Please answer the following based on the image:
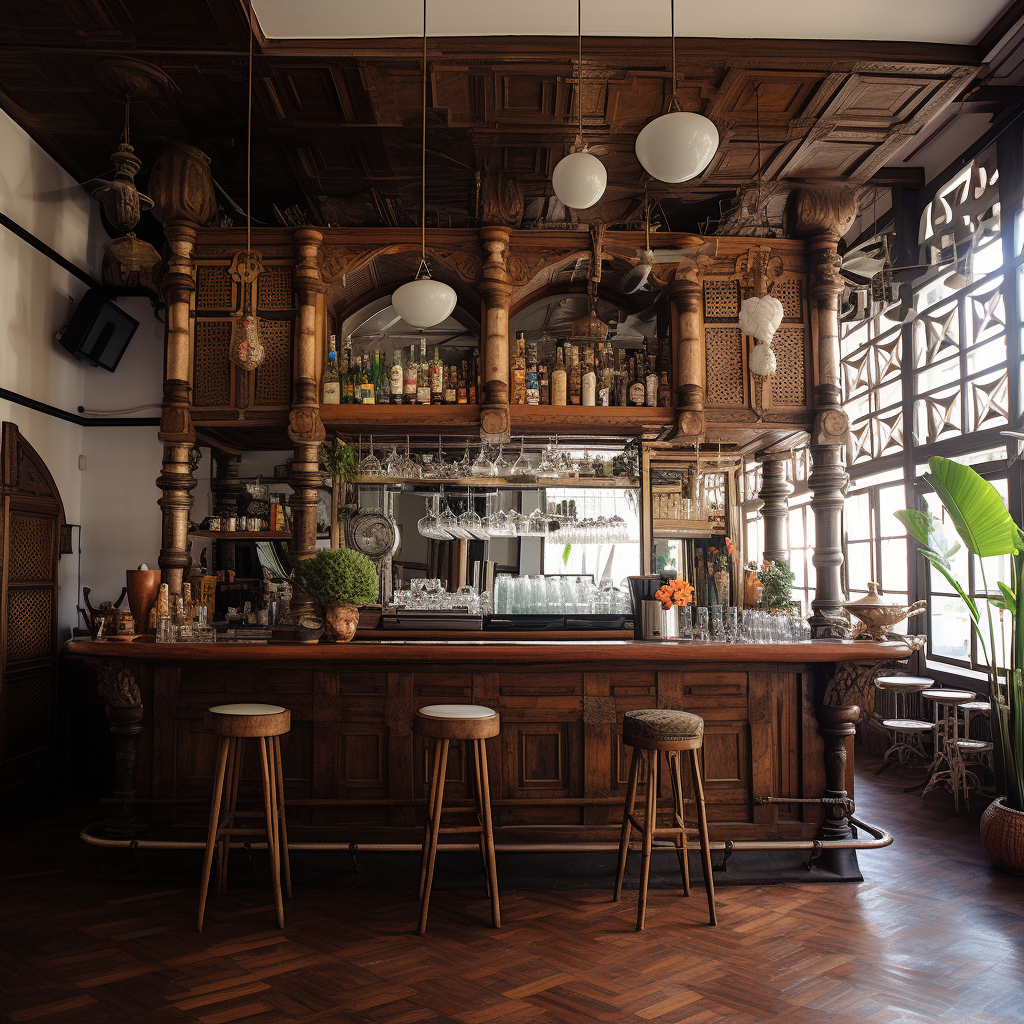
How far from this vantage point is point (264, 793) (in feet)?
12.7

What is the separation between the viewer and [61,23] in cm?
454

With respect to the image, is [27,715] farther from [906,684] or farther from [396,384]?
[906,684]

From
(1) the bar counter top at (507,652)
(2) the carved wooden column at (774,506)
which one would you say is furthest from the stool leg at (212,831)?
(2) the carved wooden column at (774,506)

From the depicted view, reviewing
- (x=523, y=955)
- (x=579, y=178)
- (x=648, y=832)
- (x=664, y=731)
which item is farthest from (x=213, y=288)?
(x=523, y=955)

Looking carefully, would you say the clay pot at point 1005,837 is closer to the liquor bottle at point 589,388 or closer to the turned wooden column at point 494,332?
the liquor bottle at point 589,388

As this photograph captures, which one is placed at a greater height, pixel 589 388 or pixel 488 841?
pixel 589 388

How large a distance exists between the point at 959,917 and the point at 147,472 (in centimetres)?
669

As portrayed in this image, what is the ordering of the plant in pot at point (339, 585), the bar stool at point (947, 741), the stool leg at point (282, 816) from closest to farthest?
the stool leg at point (282, 816) < the plant in pot at point (339, 585) < the bar stool at point (947, 741)

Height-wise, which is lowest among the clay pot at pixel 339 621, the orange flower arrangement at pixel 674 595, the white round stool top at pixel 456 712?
the white round stool top at pixel 456 712

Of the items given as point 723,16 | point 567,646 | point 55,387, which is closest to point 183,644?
point 567,646

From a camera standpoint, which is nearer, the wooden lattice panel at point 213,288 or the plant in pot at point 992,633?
the plant in pot at point 992,633

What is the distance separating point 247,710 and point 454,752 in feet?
4.00

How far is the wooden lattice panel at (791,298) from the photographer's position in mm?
5672

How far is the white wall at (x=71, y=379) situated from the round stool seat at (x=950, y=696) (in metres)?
6.60
